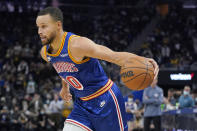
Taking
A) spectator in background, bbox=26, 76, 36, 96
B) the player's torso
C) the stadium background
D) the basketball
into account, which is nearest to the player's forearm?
the basketball

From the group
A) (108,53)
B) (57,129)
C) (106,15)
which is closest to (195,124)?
(57,129)

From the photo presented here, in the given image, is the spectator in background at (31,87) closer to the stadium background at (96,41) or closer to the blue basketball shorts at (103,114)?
the stadium background at (96,41)

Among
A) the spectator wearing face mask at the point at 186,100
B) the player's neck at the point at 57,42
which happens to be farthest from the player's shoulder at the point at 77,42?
the spectator wearing face mask at the point at 186,100

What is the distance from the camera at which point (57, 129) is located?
11625 mm

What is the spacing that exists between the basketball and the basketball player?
43cm

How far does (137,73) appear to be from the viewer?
3.18 meters

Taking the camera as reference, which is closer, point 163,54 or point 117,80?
point 117,80

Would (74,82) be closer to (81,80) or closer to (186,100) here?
(81,80)

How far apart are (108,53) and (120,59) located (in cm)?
13

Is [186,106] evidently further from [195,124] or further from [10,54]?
[10,54]

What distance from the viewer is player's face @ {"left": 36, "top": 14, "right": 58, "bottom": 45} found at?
345 cm

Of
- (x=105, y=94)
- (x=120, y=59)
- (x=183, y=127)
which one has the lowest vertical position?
(x=183, y=127)

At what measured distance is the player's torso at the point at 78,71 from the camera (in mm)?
3475

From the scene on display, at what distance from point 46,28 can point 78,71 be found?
544 millimetres
